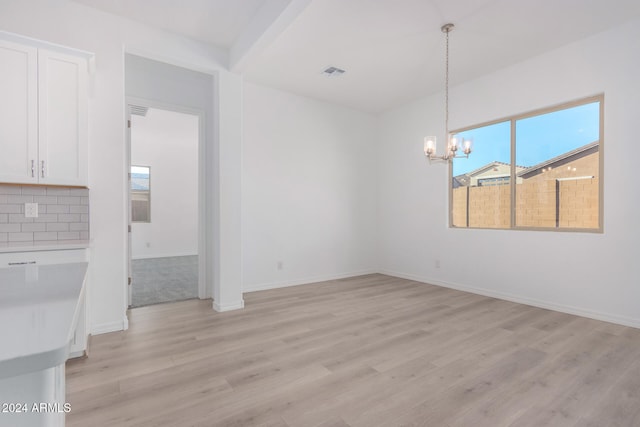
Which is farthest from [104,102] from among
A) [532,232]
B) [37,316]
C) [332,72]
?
[532,232]

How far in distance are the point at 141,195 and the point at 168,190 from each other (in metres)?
0.64

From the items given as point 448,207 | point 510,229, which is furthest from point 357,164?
point 510,229

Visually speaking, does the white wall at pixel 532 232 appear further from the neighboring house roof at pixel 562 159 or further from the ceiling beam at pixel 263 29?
the ceiling beam at pixel 263 29

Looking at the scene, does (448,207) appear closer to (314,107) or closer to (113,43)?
(314,107)

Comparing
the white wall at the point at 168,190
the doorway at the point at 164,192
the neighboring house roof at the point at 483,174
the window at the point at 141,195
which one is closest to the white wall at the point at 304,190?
the neighboring house roof at the point at 483,174

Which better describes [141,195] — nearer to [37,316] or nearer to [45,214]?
[45,214]

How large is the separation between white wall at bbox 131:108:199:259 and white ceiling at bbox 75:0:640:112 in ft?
14.2

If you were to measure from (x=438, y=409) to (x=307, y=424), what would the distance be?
2.52ft

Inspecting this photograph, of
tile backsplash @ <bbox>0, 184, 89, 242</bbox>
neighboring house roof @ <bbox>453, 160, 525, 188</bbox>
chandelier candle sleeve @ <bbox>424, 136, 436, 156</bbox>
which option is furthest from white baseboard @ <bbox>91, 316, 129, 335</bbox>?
neighboring house roof @ <bbox>453, 160, 525, 188</bbox>

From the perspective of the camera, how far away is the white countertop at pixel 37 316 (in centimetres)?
50

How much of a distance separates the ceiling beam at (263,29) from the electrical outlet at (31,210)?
2383mm

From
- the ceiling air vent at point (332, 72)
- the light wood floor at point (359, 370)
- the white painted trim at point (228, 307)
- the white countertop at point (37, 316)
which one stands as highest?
the ceiling air vent at point (332, 72)

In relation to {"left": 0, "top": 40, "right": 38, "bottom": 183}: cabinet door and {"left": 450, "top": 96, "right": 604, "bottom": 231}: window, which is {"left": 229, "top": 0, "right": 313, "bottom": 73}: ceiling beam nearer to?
{"left": 0, "top": 40, "right": 38, "bottom": 183}: cabinet door

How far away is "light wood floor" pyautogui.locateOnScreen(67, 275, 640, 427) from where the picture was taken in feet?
6.00
